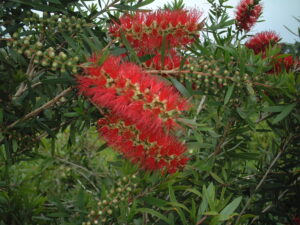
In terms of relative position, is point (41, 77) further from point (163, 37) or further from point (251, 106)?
point (251, 106)

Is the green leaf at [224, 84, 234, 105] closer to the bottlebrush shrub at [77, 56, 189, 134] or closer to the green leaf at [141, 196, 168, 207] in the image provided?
the bottlebrush shrub at [77, 56, 189, 134]

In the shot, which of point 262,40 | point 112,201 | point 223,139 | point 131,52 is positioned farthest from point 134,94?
point 262,40

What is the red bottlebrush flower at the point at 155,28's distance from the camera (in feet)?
3.66

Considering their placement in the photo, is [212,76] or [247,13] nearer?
[212,76]

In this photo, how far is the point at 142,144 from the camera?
1080 millimetres

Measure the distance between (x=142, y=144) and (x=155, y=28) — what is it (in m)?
0.38

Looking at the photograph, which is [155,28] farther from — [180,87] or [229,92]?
[229,92]

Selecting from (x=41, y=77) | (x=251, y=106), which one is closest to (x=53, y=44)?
(x=41, y=77)

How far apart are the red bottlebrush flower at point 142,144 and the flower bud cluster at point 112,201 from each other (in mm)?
81

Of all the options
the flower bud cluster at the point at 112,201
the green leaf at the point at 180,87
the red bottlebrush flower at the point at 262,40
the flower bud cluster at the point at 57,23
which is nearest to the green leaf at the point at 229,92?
the green leaf at the point at 180,87

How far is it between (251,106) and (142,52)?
0.44m

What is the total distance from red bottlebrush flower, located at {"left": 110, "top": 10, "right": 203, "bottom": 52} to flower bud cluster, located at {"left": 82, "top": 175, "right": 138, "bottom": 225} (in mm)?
453

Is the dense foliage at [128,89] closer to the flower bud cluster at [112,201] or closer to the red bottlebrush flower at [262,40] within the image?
the flower bud cluster at [112,201]

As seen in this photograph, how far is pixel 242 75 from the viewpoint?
1.12 metres
